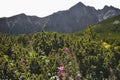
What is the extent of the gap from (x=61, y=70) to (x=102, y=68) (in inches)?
1213

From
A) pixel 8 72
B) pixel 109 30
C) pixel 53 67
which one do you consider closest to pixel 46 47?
pixel 53 67

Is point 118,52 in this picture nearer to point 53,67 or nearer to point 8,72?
point 53,67

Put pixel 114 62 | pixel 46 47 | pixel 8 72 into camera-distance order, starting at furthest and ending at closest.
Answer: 1. pixel 46 47
2. pixel 114 62
3. pixel 8 72

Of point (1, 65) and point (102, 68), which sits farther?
point (102, 68)

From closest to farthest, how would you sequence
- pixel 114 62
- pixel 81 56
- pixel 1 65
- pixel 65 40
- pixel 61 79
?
pixel 61 79 → pixel 1 65 → pixel 114 62 → pixel 81 56 → pixel 65 40

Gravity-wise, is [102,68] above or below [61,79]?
below

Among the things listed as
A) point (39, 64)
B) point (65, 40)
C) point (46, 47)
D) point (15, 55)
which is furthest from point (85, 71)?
point (65, 40)

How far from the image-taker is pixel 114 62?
49.7 metres

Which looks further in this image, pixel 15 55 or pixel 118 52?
pixel 15 55

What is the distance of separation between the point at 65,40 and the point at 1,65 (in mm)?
46843

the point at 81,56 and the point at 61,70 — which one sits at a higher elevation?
the point at 61,70

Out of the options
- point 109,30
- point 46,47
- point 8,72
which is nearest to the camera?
point 8,72

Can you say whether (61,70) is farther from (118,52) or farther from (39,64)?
(118,52)

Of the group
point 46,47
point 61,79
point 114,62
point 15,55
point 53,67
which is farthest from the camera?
point 46,47
